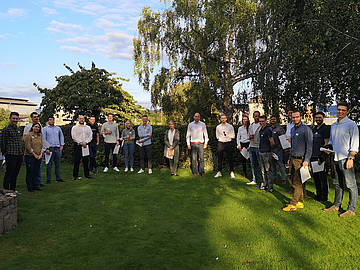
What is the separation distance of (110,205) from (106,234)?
70.1 inches

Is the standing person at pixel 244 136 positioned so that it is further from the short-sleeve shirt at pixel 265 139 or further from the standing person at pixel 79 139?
the standing person at pixel 79 139

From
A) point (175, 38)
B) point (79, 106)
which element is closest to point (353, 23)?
point (175, 38)

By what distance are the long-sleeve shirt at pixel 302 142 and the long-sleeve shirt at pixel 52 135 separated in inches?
262

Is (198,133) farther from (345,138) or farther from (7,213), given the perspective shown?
(7,213)

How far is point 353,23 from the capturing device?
7.93m

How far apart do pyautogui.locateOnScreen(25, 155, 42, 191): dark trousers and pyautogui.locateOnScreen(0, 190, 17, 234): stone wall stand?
105 inches

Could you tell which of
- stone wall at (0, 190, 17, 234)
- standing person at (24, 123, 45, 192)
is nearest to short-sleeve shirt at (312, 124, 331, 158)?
stone wall at (0, 190, 17, 234)

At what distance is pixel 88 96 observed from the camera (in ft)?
60.9

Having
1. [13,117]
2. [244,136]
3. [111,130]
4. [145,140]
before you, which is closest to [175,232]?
[13,117]

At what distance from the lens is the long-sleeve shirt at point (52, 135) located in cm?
891

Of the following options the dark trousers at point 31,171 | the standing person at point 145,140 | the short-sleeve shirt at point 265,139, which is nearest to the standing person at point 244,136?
the short-sleeve shirt at point 265,139

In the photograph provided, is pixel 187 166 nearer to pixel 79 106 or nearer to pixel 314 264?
pixel 314 264

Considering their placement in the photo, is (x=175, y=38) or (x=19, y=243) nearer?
(x=19, y=243)

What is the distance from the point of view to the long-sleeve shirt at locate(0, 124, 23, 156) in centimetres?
686
